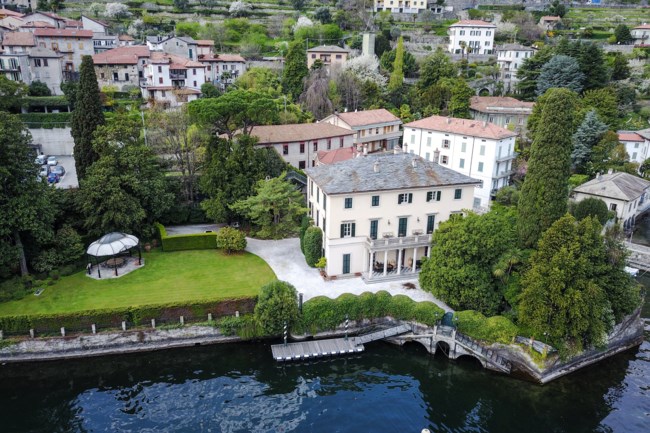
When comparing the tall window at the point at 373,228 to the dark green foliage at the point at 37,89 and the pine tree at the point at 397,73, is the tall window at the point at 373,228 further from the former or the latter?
the dark green foliage at the point at 37,89

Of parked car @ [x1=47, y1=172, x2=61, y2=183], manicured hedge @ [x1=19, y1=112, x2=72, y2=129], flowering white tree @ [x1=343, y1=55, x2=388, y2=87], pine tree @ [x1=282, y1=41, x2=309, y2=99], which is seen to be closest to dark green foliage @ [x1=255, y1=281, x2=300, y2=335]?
parked car @ [x1=47, y1=172, x2=61, y2=183]

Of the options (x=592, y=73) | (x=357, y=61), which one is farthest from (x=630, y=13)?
(x=357, y=61)

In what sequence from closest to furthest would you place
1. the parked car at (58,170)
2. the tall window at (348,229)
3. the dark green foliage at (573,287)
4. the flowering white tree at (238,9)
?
1. the dark green foliage at (573,287)
2. the tall window at (348,229)
3. the parked car at (58,170)
4. the flowering white tree at (238,9)

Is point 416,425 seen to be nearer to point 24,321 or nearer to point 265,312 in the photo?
point 265,312

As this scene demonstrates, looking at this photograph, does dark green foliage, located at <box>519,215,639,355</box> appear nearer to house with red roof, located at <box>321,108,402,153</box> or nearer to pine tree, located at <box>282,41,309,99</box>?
house with red roof, located at <box>321,108,402,153</box>

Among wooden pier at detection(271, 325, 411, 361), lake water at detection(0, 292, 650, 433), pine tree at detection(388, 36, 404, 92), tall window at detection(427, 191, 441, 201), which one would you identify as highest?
pine tree at detection(388, 36, 404, 92)

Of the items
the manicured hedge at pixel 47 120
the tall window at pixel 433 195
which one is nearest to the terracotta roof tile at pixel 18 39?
the manicured hedge at pixel 47 120
